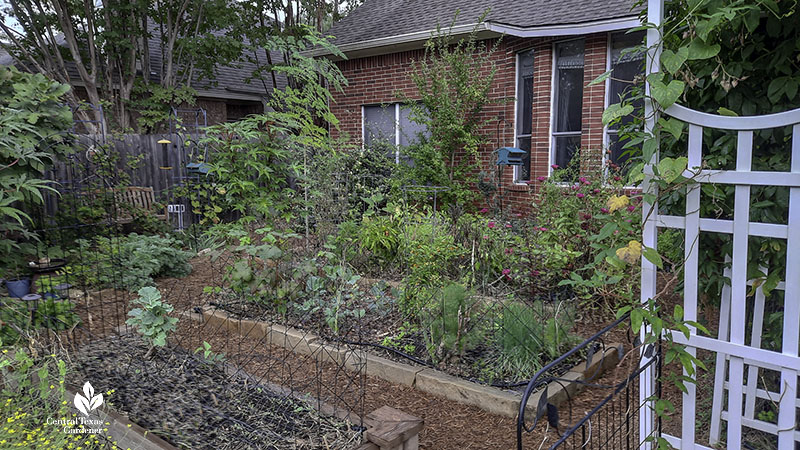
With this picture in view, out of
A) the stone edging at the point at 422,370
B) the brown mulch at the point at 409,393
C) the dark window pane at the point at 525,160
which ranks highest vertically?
the dark window pane at the point at 525,160

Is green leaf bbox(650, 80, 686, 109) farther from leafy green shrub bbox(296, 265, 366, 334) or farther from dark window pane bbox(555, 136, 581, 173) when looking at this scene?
dark window pane bbox(555, 136, 581, 173)

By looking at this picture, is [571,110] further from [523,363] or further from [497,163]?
[523,363]

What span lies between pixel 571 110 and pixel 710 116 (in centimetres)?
606

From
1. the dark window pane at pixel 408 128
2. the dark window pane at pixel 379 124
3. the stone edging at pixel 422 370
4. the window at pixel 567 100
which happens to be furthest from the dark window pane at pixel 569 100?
the stone edging at pixel 422 370

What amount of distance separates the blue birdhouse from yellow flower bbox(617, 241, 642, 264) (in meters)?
5.59

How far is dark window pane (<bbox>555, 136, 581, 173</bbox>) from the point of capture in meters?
7.70

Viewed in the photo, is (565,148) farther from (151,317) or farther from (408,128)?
(151,317)

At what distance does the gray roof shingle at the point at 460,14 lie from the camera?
721 centimetres

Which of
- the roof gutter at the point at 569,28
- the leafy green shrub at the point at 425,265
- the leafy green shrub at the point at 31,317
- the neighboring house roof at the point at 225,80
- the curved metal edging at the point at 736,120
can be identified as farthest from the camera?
the neighboring house roof at the point at 225,80

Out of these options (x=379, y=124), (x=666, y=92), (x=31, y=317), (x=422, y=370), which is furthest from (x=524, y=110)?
(x=31, y=317)

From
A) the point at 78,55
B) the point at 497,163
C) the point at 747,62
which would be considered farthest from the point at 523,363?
the point at 78,55

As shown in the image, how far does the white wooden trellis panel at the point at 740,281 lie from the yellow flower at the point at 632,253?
0.11m

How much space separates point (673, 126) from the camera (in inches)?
78.7

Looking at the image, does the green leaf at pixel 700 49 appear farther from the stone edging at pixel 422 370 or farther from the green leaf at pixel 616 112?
the stone edging at pixel 422 370
